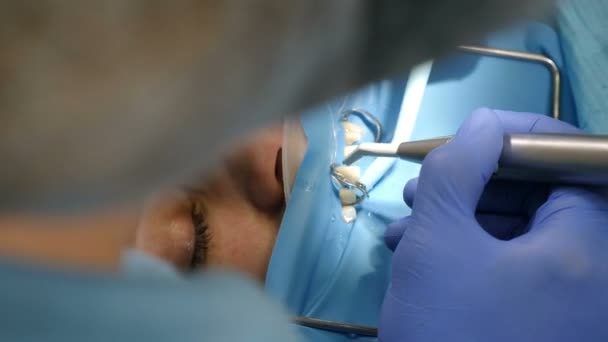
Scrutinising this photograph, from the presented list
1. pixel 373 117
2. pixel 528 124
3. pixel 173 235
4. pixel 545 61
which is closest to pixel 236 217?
pixel 173 235

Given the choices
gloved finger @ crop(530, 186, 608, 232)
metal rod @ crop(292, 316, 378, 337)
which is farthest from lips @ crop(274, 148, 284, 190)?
gloved finger @ crop(530, 186, 608, 232)

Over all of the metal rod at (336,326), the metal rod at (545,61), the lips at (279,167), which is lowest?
the metal rod at (336,326)

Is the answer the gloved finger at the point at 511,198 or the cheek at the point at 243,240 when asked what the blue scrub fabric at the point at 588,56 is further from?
the cheek at the point at 243,240

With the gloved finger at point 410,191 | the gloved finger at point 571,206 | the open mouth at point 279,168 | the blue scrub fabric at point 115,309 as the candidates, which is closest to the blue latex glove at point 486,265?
the gloved finger at point 571,206

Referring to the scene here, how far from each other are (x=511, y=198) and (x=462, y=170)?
15cm

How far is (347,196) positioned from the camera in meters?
0.84

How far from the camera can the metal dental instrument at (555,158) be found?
1.73 ft

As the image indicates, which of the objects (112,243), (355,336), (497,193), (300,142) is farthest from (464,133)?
(112,243)

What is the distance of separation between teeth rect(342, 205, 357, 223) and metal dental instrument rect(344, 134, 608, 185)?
0.91 ft

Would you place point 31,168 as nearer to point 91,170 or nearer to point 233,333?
point 91,170

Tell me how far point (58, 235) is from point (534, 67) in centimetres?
89

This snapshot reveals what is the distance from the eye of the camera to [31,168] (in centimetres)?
17

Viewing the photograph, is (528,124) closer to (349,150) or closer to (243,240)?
(349,150)

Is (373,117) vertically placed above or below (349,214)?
above
